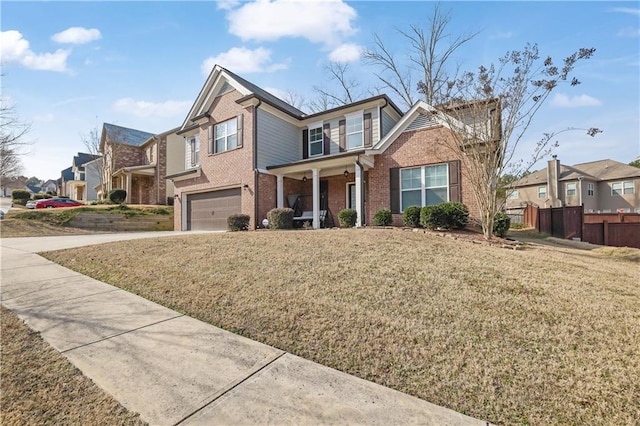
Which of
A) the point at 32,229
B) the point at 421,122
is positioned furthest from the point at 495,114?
the point at 32,229

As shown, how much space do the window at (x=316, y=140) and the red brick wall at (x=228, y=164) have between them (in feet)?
10.7

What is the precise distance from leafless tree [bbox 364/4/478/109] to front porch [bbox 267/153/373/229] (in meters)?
12.2

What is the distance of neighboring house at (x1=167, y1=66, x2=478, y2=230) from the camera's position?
36.4 ft

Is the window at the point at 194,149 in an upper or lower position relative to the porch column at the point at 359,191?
upper

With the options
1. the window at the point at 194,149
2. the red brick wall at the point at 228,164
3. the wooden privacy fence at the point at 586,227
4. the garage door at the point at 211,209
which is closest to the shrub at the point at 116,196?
the window at the point at 194,149

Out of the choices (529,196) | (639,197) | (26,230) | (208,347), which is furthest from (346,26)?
(639,197)

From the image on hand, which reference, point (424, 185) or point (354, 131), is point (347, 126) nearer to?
point (354, 131)

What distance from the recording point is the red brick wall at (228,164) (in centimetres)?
1323

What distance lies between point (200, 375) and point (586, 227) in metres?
15.7

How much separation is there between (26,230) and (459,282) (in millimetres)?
21610

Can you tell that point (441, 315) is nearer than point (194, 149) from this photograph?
Yes

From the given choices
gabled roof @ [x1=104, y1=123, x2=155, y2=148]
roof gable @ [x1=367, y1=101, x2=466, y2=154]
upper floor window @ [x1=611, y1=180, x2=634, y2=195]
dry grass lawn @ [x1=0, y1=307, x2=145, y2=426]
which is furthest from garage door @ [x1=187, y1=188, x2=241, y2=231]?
upper floor window @ [x1=611, y1=180, x2=634, y2=195]

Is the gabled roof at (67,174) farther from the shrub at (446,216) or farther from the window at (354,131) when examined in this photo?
the shrub at (446,216)

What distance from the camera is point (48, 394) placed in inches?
90.4
